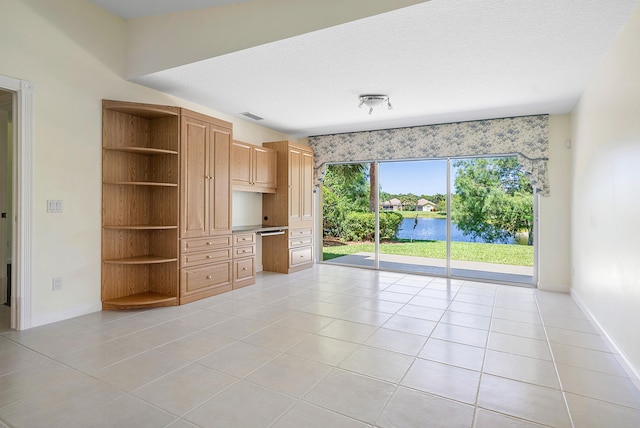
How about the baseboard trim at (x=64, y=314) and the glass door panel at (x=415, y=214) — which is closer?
the baseboard trim at (x=64, y=314)

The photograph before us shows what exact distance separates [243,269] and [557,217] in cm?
463

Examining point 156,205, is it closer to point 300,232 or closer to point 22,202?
point 22,202

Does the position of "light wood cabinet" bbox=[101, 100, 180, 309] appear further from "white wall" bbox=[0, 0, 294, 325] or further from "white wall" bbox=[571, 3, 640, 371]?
"white wall" bbox=[571, 3, 640, 371]

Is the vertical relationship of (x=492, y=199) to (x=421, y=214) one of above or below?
above

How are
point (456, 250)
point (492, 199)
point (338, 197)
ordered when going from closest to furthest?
1. point (492, 199)
2. point (456, 250)
3. point (338, 197)

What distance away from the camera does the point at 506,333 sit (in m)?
3.10

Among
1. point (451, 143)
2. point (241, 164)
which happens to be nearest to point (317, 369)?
point (241, 164)

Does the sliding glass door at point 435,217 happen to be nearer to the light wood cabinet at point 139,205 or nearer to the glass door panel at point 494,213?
the glass door panel at point 494,213

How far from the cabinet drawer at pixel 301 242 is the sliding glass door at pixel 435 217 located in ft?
2.68

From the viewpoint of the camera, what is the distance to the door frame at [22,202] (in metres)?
2.97

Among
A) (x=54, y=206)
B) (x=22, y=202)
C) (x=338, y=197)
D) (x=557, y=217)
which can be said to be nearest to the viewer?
(x=22, y=202)

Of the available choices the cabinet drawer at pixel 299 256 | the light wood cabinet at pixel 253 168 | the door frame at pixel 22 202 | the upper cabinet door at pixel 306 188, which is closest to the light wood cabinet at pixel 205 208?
the light wood cabinet at pixel 253 168

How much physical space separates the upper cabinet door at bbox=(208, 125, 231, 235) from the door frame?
5.79 feet

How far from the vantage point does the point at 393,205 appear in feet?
21.6
